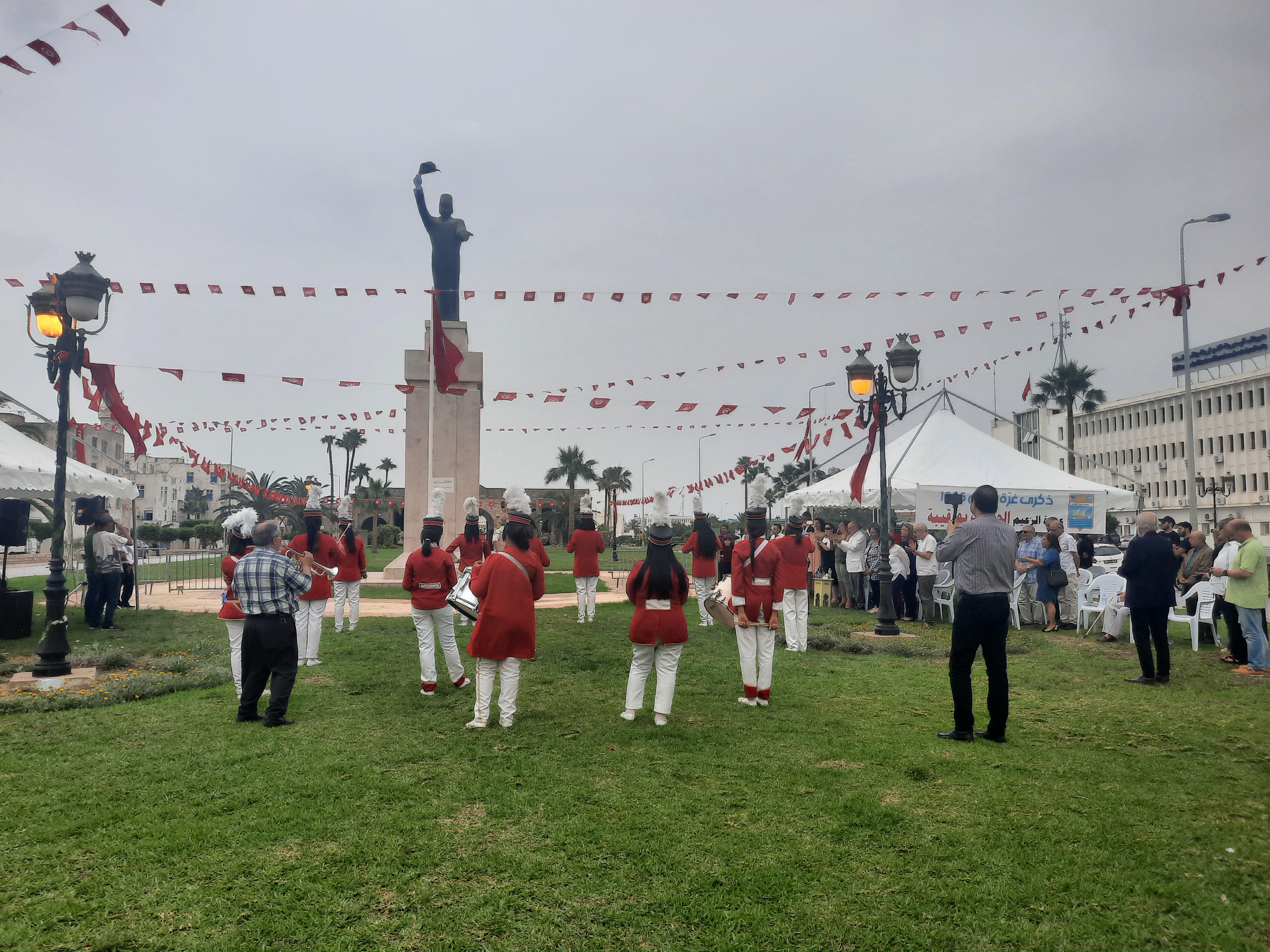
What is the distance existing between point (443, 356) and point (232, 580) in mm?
12377

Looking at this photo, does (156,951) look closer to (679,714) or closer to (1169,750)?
(679,714)

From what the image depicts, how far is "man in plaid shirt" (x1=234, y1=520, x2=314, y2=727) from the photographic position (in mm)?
7020

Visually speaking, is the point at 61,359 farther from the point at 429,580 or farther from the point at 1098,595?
the point at 1098,595

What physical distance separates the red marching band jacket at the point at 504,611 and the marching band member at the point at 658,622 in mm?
903

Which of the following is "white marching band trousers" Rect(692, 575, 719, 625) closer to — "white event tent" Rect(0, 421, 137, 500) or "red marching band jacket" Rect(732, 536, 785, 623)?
"red marching band jacket" Rect(732, 536, 785, 623)

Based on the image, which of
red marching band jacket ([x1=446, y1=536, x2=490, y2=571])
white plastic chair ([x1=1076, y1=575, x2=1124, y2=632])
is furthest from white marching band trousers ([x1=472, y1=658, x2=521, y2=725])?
white plastic chair ([x1=1076, y1=575, x2=1124, y2=632])

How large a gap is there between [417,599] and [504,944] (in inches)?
212

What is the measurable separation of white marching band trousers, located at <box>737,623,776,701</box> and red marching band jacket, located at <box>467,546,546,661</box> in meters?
2.16

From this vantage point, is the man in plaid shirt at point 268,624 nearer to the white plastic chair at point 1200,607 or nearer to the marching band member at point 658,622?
the marching band member at point 658,622

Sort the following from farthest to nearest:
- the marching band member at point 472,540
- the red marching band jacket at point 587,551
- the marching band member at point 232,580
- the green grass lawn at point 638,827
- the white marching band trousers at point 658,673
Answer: the red marching band jacket at point 587,551 < the marching band member at point 472,540 < the marching band member at point 232,580 < the white marching band trousers at point 658,673 < the green grass lawn at point 638,827

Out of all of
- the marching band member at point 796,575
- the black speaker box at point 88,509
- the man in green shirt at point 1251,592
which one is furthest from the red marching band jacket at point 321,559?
the man in green shirt at point 1251,592

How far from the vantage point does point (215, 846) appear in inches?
171

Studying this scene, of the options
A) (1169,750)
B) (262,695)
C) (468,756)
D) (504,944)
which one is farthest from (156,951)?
(1169,750)

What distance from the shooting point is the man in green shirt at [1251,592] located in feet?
30.4
